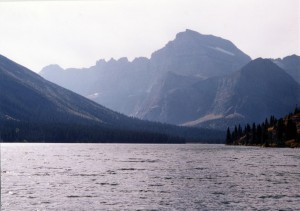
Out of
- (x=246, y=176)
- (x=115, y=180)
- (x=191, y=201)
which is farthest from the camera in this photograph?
(x=246, y=176)

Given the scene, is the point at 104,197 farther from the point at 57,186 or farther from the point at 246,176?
the point at 246,176

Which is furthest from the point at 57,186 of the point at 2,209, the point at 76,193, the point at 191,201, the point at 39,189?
the point at 191,201

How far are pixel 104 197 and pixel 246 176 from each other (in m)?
35.0

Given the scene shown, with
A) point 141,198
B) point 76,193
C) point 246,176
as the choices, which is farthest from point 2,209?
point 246,176

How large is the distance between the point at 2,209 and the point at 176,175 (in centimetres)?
4138

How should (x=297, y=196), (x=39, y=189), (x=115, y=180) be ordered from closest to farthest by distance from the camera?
1. (x=297, y=196)
2. (x=39, y=189)
3. (x=115, y=180)

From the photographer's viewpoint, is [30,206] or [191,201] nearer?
[30,206]

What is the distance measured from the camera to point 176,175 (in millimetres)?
82125

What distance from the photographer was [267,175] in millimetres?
81938

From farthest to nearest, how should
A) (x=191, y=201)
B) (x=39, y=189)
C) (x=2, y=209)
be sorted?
(x=39, y=189), (x=191, y=201), (x=2, y=209)

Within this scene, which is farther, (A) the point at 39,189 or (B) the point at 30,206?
(A) the point at 39,189

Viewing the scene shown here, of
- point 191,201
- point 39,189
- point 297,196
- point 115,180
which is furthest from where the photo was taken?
point 115,180

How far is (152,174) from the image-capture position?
3317 inches

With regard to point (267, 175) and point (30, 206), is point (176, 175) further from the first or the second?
point (30, 206)
